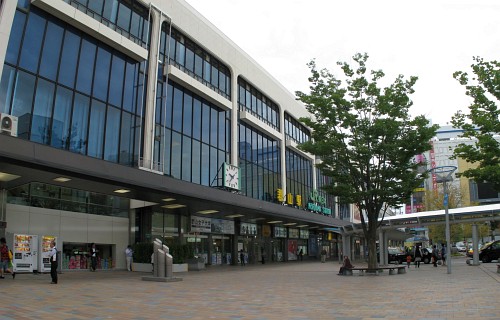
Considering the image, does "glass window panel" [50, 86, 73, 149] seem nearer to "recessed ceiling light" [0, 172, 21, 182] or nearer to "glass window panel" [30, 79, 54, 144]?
"glass window panel" [30, 79, 54, 144]

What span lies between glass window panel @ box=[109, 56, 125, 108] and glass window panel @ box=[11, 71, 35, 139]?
477 centimetres

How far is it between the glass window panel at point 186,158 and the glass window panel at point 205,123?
188 centimetres

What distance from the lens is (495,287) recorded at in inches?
562

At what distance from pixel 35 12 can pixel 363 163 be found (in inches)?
643

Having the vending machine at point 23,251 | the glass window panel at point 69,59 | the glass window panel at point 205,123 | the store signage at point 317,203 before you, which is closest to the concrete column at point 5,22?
the glass window panel at point 69,59

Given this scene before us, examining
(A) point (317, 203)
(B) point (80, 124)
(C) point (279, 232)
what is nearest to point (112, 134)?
(B) point (80, 124)

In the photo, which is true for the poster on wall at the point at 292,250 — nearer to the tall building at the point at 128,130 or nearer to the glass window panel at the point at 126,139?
the tall building at the point at 128,130

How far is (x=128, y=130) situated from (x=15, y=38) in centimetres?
722

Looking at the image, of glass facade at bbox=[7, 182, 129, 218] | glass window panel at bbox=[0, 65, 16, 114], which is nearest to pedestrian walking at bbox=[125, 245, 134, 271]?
glass facade at bbox=[7, 182, 129, 218]

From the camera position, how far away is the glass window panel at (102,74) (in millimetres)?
22344

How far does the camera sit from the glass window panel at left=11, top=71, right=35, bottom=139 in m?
18.2

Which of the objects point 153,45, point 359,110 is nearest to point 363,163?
point 359,110

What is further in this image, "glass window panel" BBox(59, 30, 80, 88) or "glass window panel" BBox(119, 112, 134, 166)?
"glass window panel" BBox(119, 112, 134, 166)

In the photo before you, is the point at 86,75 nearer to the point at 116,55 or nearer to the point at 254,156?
the point at 116,55
